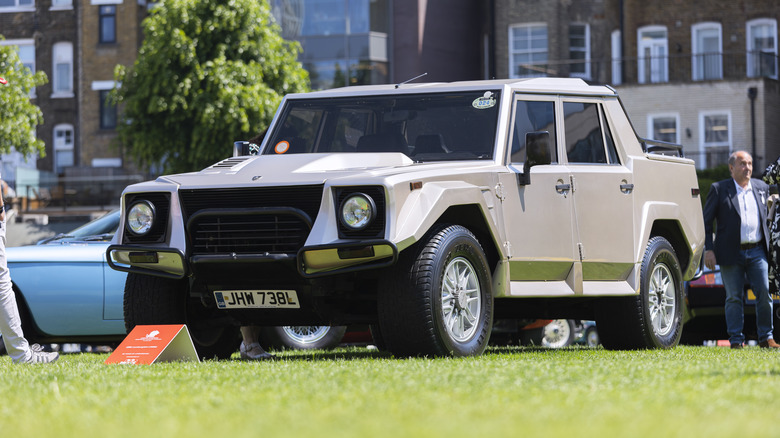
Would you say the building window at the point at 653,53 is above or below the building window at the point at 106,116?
above

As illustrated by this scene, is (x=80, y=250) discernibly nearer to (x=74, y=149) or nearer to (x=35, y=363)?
(x=35, y=363)

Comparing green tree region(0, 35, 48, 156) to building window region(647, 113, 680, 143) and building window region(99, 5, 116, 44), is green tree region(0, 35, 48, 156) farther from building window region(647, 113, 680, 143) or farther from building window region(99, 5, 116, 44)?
building window region(647, 113, 680, 143)

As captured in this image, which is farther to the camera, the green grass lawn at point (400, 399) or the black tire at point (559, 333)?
the black tire at point (559, 333)

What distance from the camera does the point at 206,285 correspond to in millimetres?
8914

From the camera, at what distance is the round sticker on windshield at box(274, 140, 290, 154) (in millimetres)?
10281

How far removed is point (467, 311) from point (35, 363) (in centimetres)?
Result: 312

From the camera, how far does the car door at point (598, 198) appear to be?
33.0ft

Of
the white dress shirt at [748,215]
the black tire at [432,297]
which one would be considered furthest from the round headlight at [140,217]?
the white dress shirt at [748,215]

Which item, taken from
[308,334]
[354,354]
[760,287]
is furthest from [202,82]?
[354,354]

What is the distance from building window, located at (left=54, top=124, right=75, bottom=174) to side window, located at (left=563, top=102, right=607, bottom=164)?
41.2m

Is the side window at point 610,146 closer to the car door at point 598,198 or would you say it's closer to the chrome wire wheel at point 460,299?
the car door at point 598,198

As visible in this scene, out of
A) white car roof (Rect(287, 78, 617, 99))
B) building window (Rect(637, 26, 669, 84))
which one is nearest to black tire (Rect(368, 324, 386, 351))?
white car roof (Rect(287, 78, 617, 99))

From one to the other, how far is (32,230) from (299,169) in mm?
30635

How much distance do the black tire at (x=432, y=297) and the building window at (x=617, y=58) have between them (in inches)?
1262
